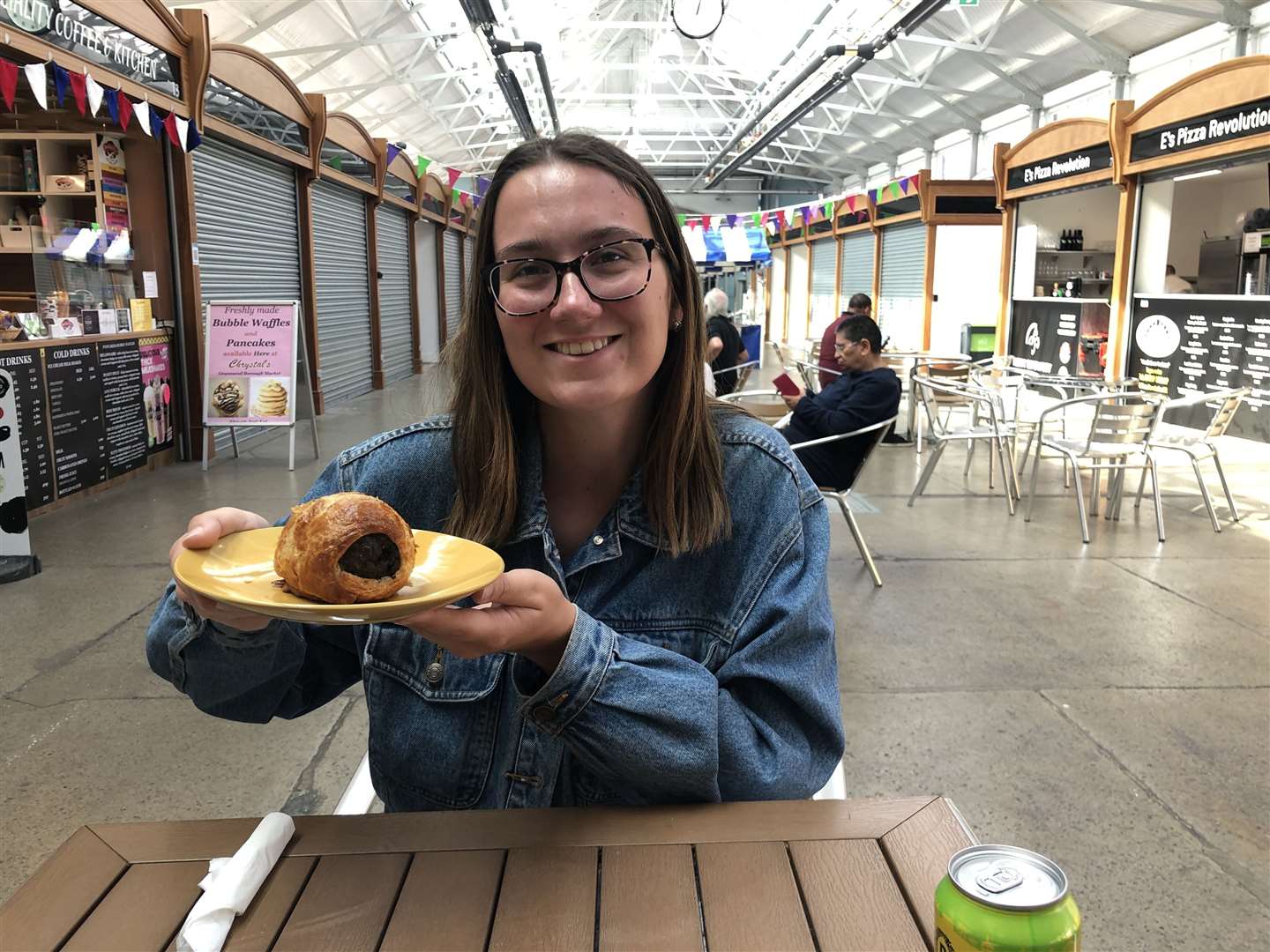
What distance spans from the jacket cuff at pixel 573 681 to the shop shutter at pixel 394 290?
14.2m

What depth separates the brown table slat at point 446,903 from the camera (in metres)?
0.90

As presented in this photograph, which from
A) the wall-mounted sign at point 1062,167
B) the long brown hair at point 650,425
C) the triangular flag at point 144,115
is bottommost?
the long brown hair at point 650,425

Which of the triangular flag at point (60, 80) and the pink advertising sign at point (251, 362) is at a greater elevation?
the triangular flag at point (60, 80)

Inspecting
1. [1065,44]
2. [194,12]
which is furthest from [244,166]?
[1065,44]

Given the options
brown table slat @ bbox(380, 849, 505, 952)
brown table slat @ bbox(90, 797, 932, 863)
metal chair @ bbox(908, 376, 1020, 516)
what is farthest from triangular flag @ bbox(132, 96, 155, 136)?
brown table slat @ bbox(380, 849, 505, 952)

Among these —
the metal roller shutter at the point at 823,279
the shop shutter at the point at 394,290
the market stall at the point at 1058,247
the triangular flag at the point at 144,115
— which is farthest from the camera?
the metal roller shutter at the point at 823,279

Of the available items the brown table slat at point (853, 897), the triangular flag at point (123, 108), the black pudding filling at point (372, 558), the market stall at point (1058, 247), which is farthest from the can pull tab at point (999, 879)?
the market stall at point (1058, 247)

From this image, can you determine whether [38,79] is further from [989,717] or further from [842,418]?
[989,717]

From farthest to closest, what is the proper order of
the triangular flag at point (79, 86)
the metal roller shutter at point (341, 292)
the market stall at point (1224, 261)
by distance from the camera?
the metal roller shutter at point (341, 292), the market stall at point (1224, 261), the triangular flag at point (79, 86)

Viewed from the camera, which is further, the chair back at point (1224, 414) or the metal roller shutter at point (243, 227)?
the metal roller shutter at point (243, 227)

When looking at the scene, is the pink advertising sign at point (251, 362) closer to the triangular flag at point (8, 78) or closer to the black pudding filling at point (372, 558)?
the triangular flag at point (8, 78)

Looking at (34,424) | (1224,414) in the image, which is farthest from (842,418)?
(34,424)

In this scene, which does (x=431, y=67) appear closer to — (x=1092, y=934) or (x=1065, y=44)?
(x=1065, y=44)

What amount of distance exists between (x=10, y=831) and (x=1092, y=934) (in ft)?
8.99
